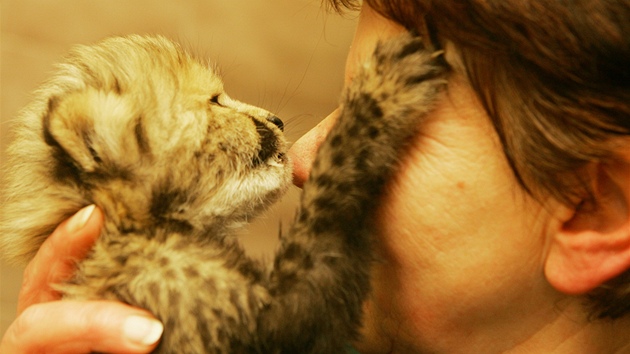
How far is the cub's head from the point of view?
2.73ft

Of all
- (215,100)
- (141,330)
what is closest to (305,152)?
(215,100)

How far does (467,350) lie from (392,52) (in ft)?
1.45

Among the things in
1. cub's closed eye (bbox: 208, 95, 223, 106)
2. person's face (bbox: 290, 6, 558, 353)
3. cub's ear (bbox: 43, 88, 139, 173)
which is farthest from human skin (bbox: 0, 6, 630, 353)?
cub's closed eye (bbox: 208, 95, 223, 106)

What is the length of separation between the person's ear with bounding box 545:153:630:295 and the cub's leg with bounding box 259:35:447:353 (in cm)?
22

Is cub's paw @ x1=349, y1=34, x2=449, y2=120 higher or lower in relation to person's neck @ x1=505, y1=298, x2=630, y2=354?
higher

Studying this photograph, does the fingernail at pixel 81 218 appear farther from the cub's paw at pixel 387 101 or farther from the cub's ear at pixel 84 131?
the cub's paw at pixel 387 101


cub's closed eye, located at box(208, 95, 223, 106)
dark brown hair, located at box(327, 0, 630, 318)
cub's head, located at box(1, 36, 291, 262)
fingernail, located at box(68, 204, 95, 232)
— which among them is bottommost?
fingernail, located at box(68, 204, 95, 232)

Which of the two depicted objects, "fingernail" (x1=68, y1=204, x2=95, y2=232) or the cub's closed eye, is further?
the cub's closed eye

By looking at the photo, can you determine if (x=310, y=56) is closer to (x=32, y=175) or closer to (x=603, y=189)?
(x=32, y=175)

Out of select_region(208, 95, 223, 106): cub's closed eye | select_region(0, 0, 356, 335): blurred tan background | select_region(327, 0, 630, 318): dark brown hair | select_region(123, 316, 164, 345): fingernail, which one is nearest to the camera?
select_region(327, 0, 630, 318): dark brown hair

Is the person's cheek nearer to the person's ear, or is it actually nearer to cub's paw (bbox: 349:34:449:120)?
cub's paw (bbox: 349:34:449:120)

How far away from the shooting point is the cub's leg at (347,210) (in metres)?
0.77

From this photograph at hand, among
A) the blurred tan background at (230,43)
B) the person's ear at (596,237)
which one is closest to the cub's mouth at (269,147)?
the person's ear at (596,237)

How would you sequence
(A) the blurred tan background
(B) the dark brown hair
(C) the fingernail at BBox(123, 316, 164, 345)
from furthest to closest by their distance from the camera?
(A) the blurred tan background → (C) the fingernail at BBox(123, 316, 164, 345) → (B) the dark brown hair
